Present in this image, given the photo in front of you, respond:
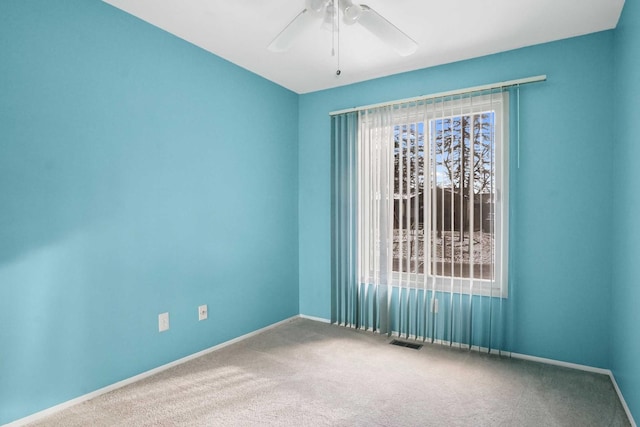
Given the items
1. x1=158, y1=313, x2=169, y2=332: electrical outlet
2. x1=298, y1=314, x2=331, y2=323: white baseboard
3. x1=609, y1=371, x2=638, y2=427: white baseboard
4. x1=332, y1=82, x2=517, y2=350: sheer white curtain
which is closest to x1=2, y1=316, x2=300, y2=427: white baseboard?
x1=158, y1=313, x2=169, y2=332: electrical outlet

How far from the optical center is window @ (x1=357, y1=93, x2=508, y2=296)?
2998 mm

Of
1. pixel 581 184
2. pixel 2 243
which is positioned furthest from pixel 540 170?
pixel 2 243

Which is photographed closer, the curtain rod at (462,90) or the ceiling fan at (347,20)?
the ceiling fan at (347,20)

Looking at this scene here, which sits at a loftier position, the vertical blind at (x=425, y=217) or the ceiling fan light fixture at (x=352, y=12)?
the ceiling fan light fixture at (x=352, y=12)

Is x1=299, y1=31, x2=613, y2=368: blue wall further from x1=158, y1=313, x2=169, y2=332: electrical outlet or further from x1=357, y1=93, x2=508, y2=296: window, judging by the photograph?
x1=158, y1=313, x2=169, y2=332: electrical outlet

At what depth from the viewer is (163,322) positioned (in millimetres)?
2721

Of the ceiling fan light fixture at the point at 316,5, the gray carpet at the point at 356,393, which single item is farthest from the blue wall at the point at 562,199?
the ceiling fan light fixture at the point at 316,5

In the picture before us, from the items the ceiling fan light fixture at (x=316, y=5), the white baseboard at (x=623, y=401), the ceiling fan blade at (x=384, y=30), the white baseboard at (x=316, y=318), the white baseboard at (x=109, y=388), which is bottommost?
the white baseboard at (x=316, y=318)

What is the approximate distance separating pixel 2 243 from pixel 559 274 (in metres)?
3.65

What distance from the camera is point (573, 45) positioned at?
108 inches

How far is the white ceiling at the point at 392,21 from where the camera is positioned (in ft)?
7.78

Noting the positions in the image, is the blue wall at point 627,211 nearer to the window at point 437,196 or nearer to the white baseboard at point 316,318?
the window at point 437,196

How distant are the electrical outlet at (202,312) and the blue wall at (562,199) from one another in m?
2.54

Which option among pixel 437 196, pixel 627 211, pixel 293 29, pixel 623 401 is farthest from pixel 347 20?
pixel 623 401
